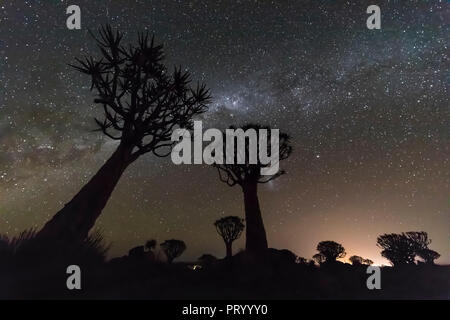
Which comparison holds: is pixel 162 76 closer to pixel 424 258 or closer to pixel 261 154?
pixel 261 154

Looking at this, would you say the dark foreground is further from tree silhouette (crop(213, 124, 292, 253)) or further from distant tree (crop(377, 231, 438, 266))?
distant tree (crop(377, 231, 438, 266))

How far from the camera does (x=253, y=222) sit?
11492mm

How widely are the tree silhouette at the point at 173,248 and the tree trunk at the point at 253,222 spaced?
19.2 m

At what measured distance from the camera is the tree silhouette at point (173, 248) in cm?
2912

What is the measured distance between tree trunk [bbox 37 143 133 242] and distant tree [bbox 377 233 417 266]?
17848mm

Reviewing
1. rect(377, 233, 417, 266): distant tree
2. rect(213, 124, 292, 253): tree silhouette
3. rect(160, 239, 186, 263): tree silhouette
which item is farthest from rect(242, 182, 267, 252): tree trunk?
rect(160, 239, 186, 263): tree silhouette

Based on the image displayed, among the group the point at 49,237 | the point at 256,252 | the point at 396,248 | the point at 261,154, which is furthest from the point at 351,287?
the point at 396,248

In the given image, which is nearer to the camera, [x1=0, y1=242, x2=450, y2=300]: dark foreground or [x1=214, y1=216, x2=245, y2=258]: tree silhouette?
[x1=0, y1=242, x2=450, y2=300]: dark foreground

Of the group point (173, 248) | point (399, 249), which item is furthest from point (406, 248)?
point (173, 248)

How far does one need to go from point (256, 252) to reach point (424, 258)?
A: 14789mm


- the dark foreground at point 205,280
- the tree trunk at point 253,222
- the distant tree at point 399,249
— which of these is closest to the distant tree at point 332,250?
the distant tree at point 399,249

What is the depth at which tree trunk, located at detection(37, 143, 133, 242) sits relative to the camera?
8.48 m

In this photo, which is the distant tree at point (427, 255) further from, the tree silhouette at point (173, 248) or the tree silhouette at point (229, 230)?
the tree silhouette at point (173, 248)
